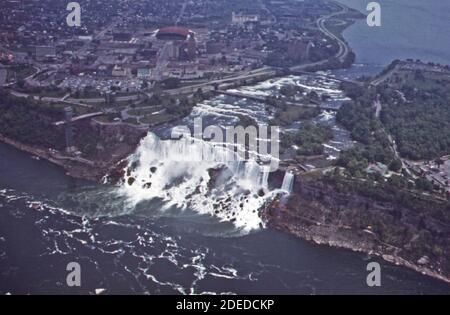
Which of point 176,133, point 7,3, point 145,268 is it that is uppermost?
point 7,3

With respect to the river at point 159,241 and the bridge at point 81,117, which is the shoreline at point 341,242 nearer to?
the river at point 159,241

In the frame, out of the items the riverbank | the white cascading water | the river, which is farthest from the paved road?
the riverbank

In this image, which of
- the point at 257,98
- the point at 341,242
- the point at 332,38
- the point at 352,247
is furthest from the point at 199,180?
the point at 332,38

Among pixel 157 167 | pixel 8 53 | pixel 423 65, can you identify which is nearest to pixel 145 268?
pixel 157 167

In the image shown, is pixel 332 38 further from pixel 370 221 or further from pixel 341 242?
pixel 341 242

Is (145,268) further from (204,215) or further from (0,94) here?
(0,94)

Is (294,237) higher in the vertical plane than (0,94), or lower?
lower

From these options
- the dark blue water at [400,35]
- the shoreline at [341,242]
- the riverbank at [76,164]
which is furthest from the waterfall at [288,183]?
the dark blue water at [400,35]
